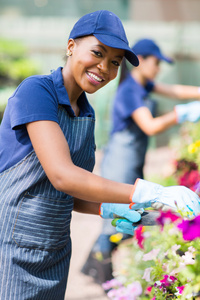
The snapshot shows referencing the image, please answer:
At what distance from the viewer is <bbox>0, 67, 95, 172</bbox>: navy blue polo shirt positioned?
1.40 metres

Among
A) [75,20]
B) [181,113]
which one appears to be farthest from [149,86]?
[75,20]

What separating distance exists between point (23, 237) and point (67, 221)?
21cm

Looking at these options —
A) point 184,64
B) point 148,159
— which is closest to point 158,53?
point 148,159

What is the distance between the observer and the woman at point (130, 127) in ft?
9.95

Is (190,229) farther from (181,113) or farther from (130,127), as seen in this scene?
(130,127)

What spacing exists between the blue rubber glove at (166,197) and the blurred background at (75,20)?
11.6ft

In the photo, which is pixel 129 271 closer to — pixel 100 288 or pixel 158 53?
pixel 100 288

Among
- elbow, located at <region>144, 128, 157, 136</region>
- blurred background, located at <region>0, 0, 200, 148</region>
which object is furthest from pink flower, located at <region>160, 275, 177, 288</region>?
blurred background, located at <region>0, 0, 200, 148</region>

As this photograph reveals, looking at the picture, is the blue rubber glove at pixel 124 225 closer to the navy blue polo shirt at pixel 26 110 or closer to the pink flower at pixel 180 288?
the pink flower at pixel 180 288

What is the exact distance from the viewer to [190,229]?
1100 mm

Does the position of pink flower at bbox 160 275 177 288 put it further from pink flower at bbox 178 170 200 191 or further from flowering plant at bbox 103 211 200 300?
pink flower at bbox 178 170 200 191

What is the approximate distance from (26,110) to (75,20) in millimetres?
9036

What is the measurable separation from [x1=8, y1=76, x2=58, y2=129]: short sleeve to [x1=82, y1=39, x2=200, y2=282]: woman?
1.62m

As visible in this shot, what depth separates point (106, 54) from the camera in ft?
5.00
